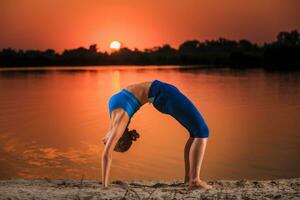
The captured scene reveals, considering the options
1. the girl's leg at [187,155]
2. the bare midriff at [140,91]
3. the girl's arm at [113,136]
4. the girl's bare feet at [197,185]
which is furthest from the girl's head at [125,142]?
the girl's bare feet at [197,185]

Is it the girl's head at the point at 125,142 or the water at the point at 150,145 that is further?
the water at the point at 150,145

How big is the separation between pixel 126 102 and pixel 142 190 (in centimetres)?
117

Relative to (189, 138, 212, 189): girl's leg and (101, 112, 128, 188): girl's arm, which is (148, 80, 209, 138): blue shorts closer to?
(189, 138, 212, 189): girl's leg

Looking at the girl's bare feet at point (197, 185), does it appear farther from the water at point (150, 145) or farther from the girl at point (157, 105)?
the water at point (150, 145)

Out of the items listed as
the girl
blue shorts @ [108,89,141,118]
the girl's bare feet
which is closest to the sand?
the girl's bare feet

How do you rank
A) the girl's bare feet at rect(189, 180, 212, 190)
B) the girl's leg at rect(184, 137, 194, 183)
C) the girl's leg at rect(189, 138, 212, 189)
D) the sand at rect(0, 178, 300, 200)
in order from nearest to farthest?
the sand at rect(0, 178, 300, 200)
the girl's leg at rect(189, 138, 212, 189)
the girl's bare feet at rect(189, 180, 212, 190)
the girl's leg at rect(184, 137, 194, 183)

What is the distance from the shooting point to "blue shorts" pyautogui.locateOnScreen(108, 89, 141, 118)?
667 cm

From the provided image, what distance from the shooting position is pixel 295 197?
645 cm

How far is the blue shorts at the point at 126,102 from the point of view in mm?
6672

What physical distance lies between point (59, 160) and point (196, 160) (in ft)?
17.7

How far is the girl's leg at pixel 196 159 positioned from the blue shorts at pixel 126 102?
884mm

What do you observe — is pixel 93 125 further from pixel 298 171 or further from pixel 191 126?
pixel 191 126

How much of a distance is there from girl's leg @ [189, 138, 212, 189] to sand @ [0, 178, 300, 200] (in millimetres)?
129

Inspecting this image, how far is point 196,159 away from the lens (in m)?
6.84
